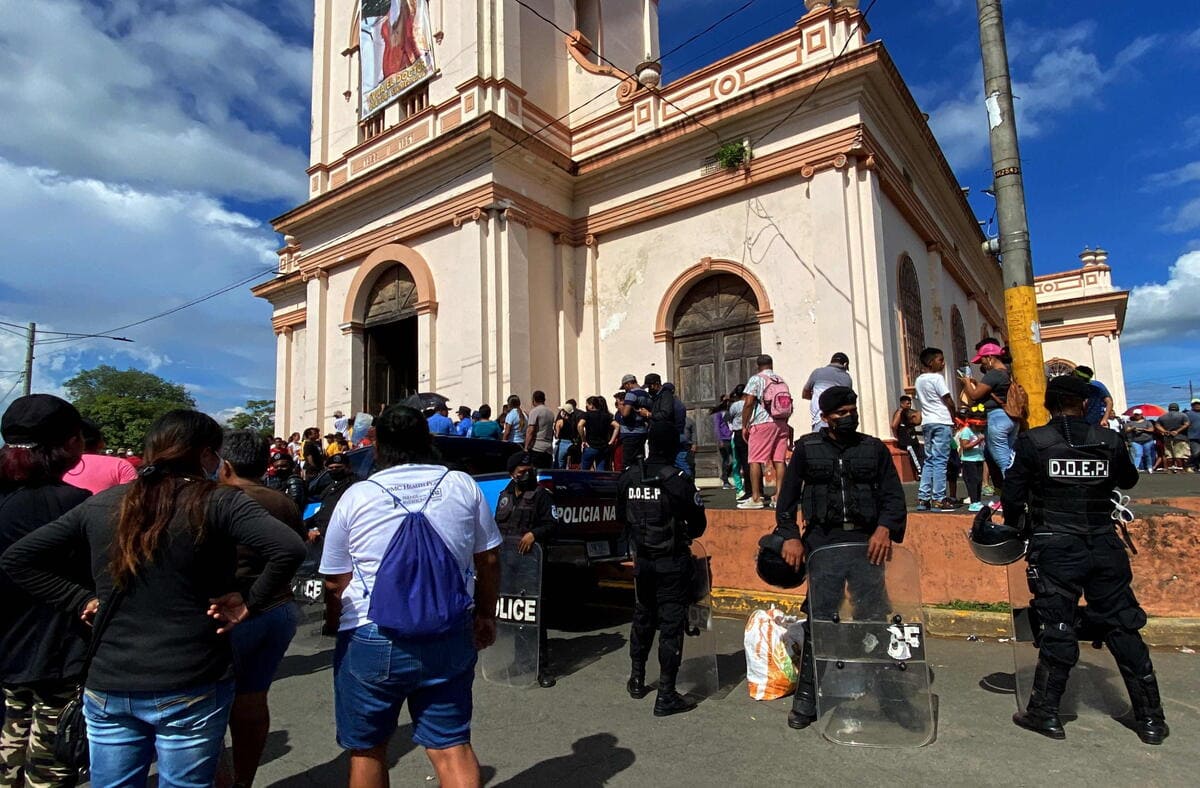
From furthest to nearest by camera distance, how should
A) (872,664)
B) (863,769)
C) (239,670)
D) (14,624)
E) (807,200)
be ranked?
(807,200)
(872,664)
(863,769)
(239,670)
(14,624)

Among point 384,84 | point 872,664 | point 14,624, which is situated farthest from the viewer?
point 384,84

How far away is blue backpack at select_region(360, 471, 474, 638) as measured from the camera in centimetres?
210

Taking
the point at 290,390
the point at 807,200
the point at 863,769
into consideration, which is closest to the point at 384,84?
the point at 290,390

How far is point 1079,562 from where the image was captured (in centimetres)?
335

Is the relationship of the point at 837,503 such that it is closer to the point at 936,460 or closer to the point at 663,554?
the point at 663,554

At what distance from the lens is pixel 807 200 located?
11.4 metres

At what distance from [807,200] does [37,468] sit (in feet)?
36.2

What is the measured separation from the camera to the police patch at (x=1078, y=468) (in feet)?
11.1

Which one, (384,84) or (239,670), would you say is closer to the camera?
(239,670)

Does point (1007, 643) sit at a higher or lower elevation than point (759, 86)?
lower

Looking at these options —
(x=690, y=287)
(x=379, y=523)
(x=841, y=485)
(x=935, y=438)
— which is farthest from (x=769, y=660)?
(x=690, y=287)

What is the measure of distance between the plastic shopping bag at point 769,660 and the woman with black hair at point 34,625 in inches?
129

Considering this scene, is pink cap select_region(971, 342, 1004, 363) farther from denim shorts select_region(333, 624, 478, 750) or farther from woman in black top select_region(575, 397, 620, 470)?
denim shorts select_region(333, 624, 478, 750)

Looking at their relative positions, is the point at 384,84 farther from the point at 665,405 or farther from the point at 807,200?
the point at 665,405
